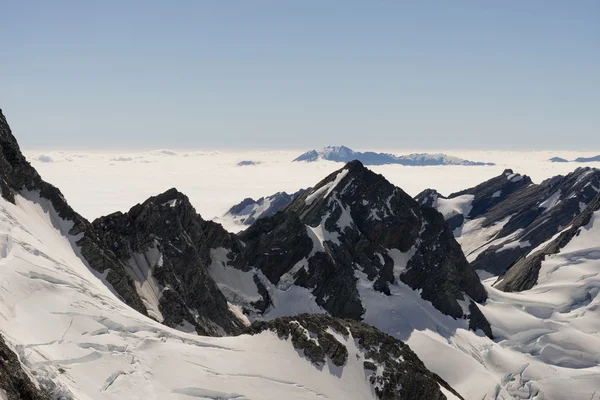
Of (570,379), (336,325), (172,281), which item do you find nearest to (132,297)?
(172,281)

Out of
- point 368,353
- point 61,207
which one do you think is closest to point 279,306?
point 61,207

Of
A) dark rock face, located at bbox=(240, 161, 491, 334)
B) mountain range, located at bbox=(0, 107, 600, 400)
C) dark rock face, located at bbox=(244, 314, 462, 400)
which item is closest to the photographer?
mountain range, located at bbox=(0, 107, 600, 400)

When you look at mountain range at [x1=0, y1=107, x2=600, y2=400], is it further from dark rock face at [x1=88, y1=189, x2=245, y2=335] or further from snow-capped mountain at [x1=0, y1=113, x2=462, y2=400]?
dark rock face at [x1=88, y1=189, x2=245, y2=335]

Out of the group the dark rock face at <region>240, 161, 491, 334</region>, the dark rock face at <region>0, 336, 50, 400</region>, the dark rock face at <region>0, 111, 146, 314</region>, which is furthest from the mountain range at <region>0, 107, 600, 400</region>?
the dark rock face at <region>240, 161, 491, 334</region>

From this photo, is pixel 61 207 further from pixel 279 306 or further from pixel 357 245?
pixel 357 245

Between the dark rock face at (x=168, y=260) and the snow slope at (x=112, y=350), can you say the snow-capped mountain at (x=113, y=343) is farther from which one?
the dark rock face at (x=168, y=260)

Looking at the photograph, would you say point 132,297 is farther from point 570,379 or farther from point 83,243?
point 570,379
